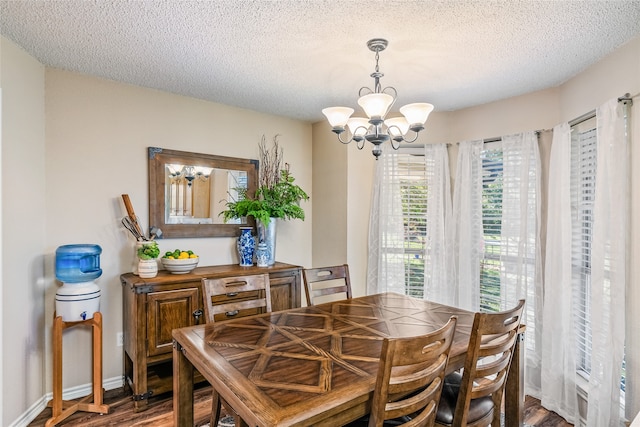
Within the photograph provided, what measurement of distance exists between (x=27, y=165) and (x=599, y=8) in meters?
3.57

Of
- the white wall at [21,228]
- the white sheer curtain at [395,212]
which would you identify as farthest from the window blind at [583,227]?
the white wall at [21,228]

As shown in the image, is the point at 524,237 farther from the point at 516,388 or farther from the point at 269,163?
the point at 269,163

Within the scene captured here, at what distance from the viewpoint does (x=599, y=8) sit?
182 cm

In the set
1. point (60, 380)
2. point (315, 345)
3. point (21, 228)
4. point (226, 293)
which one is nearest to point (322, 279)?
point (226, 293)

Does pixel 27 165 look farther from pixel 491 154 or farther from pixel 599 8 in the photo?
pixel 491 154

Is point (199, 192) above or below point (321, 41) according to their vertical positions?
below

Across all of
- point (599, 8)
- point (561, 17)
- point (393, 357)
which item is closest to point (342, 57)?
point (561, 17)

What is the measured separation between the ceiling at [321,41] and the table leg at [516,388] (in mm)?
1746

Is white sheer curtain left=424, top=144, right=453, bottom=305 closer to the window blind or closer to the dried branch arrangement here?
the window blind

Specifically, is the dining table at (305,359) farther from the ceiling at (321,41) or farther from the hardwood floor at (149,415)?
the ceiling at (321,41)

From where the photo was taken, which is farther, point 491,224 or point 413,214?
point 413,214

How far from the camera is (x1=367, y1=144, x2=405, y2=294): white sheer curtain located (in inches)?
145

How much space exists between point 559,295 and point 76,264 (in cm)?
360

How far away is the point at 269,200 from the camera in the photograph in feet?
11.5
